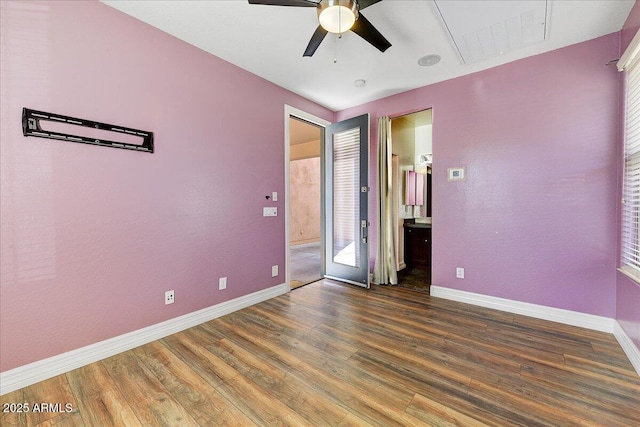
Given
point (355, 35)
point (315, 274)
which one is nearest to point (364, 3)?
point (355, 35)

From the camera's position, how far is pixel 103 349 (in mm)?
1998

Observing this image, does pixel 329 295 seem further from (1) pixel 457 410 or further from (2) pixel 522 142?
(2) pixel 522 142

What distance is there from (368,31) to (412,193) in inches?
136

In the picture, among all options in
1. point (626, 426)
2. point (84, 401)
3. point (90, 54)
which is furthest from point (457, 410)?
point (90, 54)

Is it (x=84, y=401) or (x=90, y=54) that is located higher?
(x=90, y=54)

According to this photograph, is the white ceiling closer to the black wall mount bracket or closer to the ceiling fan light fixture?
the ceiling fan light fixture

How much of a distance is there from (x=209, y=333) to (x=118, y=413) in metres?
0.93

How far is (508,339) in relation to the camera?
7.36 ft

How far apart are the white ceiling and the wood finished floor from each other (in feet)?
8.73

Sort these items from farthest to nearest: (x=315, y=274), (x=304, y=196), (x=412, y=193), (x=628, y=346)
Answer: (x=304, y=196) < (x=412, y=193) < (x=315, y=274) < (x=628, y=346)

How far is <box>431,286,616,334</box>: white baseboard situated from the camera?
2.38 meters

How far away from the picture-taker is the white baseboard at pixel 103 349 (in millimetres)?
1672

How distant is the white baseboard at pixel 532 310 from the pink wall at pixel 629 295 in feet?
0.52

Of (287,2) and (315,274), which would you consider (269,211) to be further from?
(287,2)
